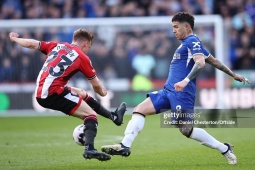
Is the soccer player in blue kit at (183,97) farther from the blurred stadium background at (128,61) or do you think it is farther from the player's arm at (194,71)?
the blurred stadium background at (128,61)

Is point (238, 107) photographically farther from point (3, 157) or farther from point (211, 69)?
point (3, 157)

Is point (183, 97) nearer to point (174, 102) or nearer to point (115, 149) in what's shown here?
point (174, 102)

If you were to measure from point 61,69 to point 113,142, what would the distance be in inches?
168

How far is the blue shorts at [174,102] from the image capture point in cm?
1011

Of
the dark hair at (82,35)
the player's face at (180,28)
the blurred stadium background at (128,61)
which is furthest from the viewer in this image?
the blurred stadium background at (128,61)

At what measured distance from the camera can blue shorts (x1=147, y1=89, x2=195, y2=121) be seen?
10.1 meters

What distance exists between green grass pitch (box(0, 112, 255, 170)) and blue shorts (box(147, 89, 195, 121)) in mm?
801

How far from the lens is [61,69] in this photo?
32.8 feet

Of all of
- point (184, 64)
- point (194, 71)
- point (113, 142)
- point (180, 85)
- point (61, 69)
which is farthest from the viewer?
point (113, 142)

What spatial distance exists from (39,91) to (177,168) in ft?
7.53

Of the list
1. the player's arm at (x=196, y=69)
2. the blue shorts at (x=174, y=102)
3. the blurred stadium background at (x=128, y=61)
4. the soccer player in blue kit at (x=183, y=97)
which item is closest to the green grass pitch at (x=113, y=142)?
the soccer player in blue kit at (x=183, y=97)

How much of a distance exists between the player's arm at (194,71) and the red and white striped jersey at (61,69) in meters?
1.34

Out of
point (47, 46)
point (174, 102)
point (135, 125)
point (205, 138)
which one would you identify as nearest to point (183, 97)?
point (174, 102)

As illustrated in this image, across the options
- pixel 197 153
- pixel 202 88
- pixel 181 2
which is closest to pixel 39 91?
pixel 197 153
